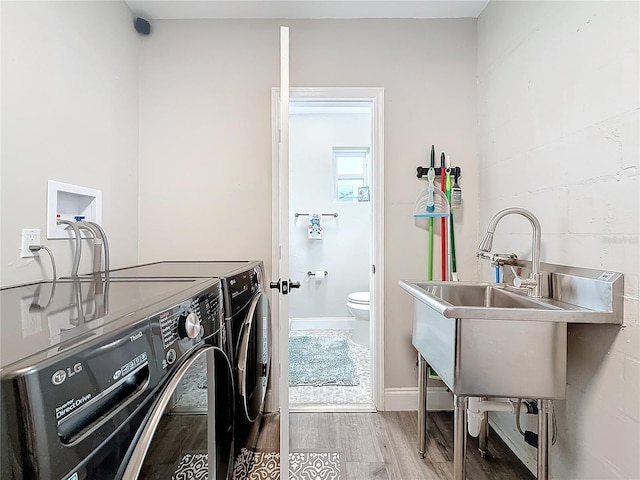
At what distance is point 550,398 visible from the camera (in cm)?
120

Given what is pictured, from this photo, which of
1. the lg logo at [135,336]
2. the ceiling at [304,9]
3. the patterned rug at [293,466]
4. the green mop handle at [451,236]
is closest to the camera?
the lg logo at [135,336]

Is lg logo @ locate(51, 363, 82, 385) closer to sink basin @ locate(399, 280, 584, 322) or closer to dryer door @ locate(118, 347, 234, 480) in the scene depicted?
dryer door @ locate(118, 347, 234, 480)

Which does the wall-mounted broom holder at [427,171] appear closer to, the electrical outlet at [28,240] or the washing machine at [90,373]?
the washing machine at [90,373]

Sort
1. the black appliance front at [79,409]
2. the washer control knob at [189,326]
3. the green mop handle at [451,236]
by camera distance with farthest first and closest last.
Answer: the green mop handle at [451,236] → the washer control knob at [189,326] → the black appliance front at [79,409]

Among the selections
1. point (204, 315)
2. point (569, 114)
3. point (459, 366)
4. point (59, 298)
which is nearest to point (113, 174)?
point (59, 298)

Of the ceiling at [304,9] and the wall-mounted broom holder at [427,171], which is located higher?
the ceiling at [304,9]

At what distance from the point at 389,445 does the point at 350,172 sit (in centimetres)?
283

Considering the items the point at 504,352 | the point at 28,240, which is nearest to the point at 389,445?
the point at 504,352

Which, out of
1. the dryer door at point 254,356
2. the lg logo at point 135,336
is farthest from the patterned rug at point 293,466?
the lg logo at point 135,336

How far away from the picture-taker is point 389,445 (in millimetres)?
1850

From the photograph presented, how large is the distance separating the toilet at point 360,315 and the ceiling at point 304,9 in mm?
2241

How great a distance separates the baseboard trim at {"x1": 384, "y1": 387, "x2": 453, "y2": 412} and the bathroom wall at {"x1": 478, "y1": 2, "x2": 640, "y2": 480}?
1.33ft

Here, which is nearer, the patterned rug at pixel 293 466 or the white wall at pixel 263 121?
the patterned rug at pixel 293 466

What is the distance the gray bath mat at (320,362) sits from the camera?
262 centimetres
